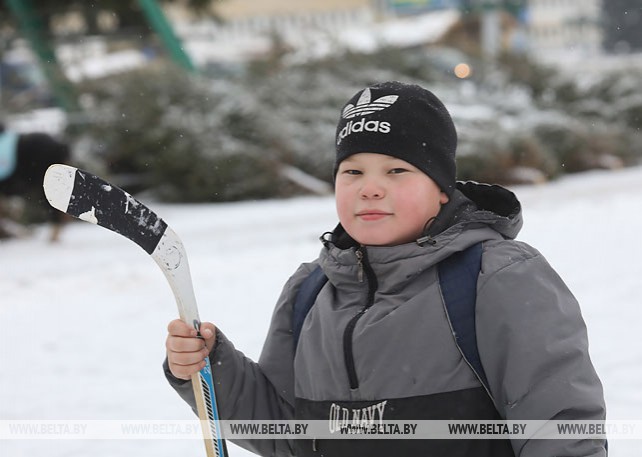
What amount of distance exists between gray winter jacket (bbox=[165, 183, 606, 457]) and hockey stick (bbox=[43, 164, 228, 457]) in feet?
0.26

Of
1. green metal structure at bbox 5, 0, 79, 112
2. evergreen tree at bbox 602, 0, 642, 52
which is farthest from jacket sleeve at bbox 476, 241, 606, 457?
evergreen tree at bbox 602, 0, 642, 52

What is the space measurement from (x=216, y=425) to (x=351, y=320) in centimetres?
41

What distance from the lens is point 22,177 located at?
9.41 m

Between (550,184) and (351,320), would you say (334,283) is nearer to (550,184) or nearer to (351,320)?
(351,320)

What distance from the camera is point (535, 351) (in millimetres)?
1693

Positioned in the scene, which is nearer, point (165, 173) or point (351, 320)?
point (351, 320)

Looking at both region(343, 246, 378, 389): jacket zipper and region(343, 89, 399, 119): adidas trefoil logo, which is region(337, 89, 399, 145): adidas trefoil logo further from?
region(343, 246, 378, 389): jacket zipper

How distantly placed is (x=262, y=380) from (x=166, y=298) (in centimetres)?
430

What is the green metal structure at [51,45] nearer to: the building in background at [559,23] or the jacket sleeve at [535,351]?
the jacket sleeve at [535,351]

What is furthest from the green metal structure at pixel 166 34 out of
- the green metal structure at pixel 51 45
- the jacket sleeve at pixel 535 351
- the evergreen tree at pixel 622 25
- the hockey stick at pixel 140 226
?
the evergreen tree at pixel 622 25

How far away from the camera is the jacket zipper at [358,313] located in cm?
188

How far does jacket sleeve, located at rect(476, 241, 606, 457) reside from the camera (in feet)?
5.47

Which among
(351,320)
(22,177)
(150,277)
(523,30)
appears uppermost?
(523,30)

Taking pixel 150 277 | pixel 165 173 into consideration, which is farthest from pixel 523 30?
pixel 150 277
